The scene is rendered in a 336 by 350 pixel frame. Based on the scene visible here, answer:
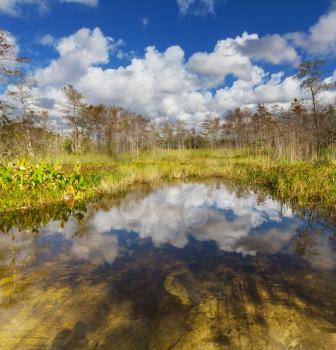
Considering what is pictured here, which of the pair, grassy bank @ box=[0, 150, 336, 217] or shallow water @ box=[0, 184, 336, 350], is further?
grassy bank @ box=[0, 150, 336, 217]

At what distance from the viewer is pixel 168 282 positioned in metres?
4.07

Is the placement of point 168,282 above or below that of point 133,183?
below

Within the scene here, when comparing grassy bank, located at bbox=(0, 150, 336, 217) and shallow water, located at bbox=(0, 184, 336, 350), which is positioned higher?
grassy bank, located at bbox=(0, 150, 336, 217)

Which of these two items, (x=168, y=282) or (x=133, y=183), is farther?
(x=133, y=183)

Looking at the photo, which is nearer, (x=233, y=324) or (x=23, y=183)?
(x=233, y=324)

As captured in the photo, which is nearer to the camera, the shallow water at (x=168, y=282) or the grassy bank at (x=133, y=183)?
the shallow water at (x=168, y=282)

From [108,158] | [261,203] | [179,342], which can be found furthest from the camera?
[108,158]

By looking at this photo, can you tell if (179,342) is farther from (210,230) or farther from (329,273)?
(210,230)

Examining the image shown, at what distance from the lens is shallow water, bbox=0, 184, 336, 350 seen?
2.82 metres

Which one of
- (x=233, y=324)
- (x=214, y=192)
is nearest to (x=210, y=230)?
(x=233, y=324)

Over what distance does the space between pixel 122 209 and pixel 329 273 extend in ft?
20.6

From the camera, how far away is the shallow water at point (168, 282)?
282 centimetres

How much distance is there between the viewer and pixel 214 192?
12117 mm

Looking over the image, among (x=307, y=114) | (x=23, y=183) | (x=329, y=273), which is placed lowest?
(x=329, y=273)
